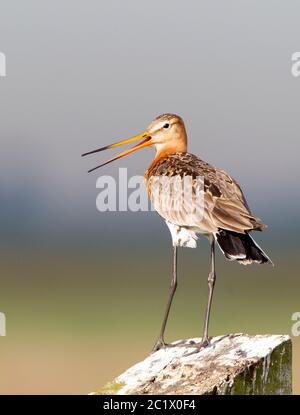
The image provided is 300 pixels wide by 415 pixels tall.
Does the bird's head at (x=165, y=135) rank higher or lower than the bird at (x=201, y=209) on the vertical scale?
higher

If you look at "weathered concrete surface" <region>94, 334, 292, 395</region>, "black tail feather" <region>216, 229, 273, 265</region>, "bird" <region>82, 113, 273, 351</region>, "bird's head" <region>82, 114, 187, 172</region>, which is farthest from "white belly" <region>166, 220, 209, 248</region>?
"weathered concrete surface" <region>94, 334, 292, 395</region>

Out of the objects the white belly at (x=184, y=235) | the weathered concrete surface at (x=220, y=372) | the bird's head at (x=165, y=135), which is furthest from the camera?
the bird's head at (x=165, y=135)

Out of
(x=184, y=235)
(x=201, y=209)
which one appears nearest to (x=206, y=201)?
(x=201, y=209)

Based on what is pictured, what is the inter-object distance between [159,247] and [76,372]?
22.1m

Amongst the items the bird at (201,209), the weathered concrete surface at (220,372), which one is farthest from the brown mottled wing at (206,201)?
the weathered concrete surface at (220,372)

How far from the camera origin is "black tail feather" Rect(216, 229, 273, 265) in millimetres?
9367

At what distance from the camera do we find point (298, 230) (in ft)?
143

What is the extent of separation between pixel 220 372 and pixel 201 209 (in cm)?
323

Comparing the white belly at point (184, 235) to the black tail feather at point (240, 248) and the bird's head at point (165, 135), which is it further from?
the bird's head at point (165, 135)

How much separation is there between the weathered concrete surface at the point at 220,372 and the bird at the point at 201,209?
46.3 inches

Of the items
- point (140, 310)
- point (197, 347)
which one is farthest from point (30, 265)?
point (197, 347)

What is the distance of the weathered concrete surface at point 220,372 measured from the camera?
6.99m

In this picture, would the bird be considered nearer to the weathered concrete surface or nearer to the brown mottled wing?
the brown mottled wing
